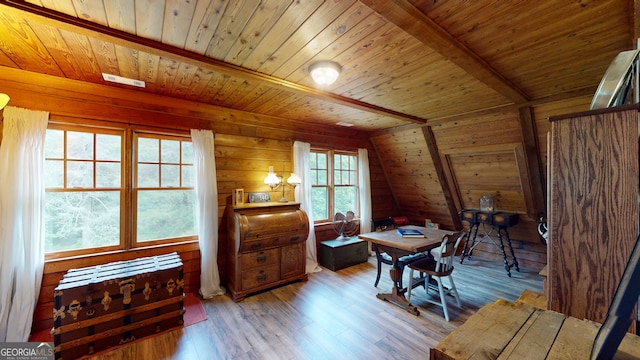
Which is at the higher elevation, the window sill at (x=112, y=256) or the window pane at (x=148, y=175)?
the window pane at (x=148, y=175)

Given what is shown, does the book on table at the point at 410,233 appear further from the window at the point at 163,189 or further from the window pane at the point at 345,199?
the window at the point at 163,189

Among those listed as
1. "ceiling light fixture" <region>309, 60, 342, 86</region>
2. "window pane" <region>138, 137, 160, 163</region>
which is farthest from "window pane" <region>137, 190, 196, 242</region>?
"ceiling light fixture" <region>309, 60, 342, 86</region>

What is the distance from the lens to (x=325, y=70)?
7.03ft

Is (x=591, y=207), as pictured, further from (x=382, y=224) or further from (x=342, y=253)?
(x=382, y=224)

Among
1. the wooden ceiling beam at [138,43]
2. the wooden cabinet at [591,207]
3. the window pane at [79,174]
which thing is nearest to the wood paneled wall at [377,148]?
the window pane at [79,174]

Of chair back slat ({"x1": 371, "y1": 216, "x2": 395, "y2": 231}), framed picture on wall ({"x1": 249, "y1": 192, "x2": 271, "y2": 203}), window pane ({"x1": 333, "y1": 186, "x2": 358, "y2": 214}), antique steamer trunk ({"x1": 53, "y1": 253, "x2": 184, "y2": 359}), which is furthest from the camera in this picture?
chair back slat ({"x1": 371, "y1": 216, "x2": 395, "y2": 231})

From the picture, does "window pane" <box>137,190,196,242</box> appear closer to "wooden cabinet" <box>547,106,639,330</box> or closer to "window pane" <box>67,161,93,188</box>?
"window pane" <box>67,161,93,188</box>

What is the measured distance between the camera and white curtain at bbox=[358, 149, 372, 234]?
4.84 metres

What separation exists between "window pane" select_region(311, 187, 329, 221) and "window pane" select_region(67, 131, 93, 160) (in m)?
2.93

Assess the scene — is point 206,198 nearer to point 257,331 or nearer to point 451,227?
point 257,331

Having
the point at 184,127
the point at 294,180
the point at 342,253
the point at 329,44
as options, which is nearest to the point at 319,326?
the point at 342,253

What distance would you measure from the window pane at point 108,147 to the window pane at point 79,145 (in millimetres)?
64

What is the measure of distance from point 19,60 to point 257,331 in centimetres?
313

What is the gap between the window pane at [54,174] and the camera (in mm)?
2493
